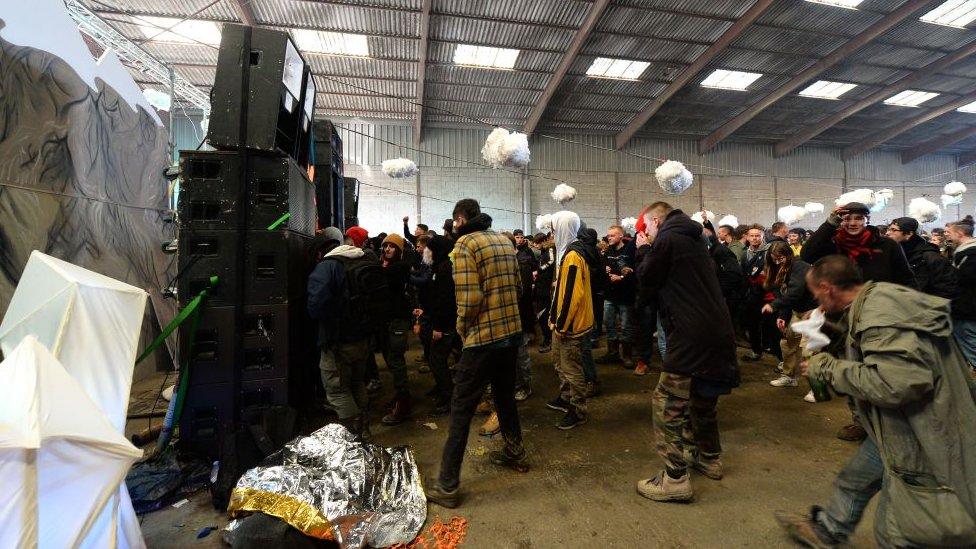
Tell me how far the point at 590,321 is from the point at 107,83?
271 inches

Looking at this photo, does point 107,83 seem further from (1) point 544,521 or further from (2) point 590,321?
(1) point 544,521

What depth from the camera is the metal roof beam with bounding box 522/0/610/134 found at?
8.98 metres

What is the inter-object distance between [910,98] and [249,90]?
19.7 m

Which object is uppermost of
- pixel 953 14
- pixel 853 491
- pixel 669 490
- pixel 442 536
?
pixel 953 14

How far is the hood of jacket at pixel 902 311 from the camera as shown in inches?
56.1

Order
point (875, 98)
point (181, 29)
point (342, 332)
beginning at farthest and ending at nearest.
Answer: point (875, 98)
point (181, 29)
point (342, 332)

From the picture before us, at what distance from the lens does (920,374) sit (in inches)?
54.8

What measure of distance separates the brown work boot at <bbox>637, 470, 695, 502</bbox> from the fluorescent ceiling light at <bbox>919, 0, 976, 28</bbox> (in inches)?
548

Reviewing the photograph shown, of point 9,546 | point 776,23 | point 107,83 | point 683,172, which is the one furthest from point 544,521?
point 776,23

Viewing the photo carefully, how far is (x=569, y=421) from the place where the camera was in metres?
3.69

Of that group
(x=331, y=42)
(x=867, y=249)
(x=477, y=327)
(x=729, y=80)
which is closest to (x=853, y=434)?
(x=867, y=249)

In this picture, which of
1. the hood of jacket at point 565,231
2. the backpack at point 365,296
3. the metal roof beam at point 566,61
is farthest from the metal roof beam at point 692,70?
the backpack at point 365,296

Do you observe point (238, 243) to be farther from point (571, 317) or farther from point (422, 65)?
point (422, 65)

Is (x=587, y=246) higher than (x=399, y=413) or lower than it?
higher
